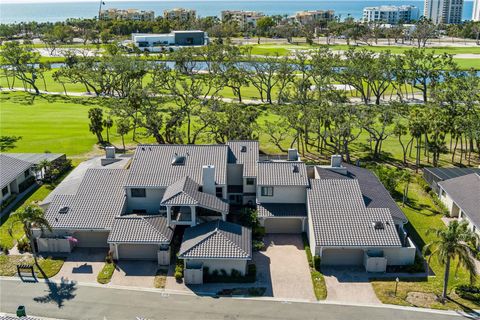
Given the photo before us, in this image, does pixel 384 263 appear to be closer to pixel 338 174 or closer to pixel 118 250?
pixel 338 174

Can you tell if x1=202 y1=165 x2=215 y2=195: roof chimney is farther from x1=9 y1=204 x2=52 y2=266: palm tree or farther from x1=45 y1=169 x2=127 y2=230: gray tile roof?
x1=9 y1=204 x2=52 y2=266: palm tree

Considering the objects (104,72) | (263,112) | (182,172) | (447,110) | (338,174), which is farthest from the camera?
(104,72)

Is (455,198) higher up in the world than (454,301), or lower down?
higher up

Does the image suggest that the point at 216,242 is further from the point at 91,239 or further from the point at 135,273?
the point at 91,239

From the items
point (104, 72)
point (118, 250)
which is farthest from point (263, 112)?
point (118, 250)

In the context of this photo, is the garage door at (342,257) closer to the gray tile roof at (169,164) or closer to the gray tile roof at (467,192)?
the gray tile roof at (467,192)

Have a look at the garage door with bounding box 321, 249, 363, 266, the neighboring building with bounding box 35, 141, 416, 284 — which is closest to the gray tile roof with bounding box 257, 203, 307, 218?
the neighboring building with bounding box 35, 141, 416, 284
